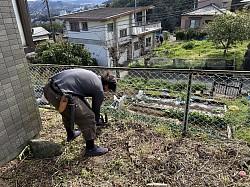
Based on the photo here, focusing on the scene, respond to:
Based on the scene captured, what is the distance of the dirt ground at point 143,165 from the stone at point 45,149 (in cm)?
7

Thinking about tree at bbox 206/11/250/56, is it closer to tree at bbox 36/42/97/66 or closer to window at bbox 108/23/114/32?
window at bbox 108/23/114/32

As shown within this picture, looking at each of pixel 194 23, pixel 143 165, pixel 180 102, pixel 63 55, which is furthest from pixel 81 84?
pixel 194 23

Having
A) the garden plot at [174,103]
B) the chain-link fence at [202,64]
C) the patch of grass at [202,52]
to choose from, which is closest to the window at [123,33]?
the patch of grass at [202,52]

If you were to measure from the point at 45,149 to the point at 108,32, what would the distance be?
15406 mm

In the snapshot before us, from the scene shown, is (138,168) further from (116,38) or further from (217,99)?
(116,38)

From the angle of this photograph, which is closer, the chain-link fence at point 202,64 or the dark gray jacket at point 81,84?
the dark gray jacket at point 81,84

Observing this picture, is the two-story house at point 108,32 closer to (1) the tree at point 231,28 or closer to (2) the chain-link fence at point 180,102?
(1) the tree at point 231,28

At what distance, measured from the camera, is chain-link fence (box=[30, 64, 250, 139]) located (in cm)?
295

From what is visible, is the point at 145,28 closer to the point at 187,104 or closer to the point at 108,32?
the point at 108,32

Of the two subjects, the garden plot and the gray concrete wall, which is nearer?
the gray concrete wall

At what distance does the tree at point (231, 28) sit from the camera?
1449 centimetres

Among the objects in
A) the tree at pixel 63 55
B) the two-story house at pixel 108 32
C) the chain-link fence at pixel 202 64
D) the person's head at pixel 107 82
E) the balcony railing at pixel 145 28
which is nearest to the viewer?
the person's head at pixel 107 82

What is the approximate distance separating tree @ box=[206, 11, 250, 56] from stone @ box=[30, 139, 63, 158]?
15624 mm

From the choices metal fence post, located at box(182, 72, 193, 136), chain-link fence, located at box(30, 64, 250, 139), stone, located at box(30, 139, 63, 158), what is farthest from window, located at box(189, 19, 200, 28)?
stone, located at box(30, 139, 63, 158)
